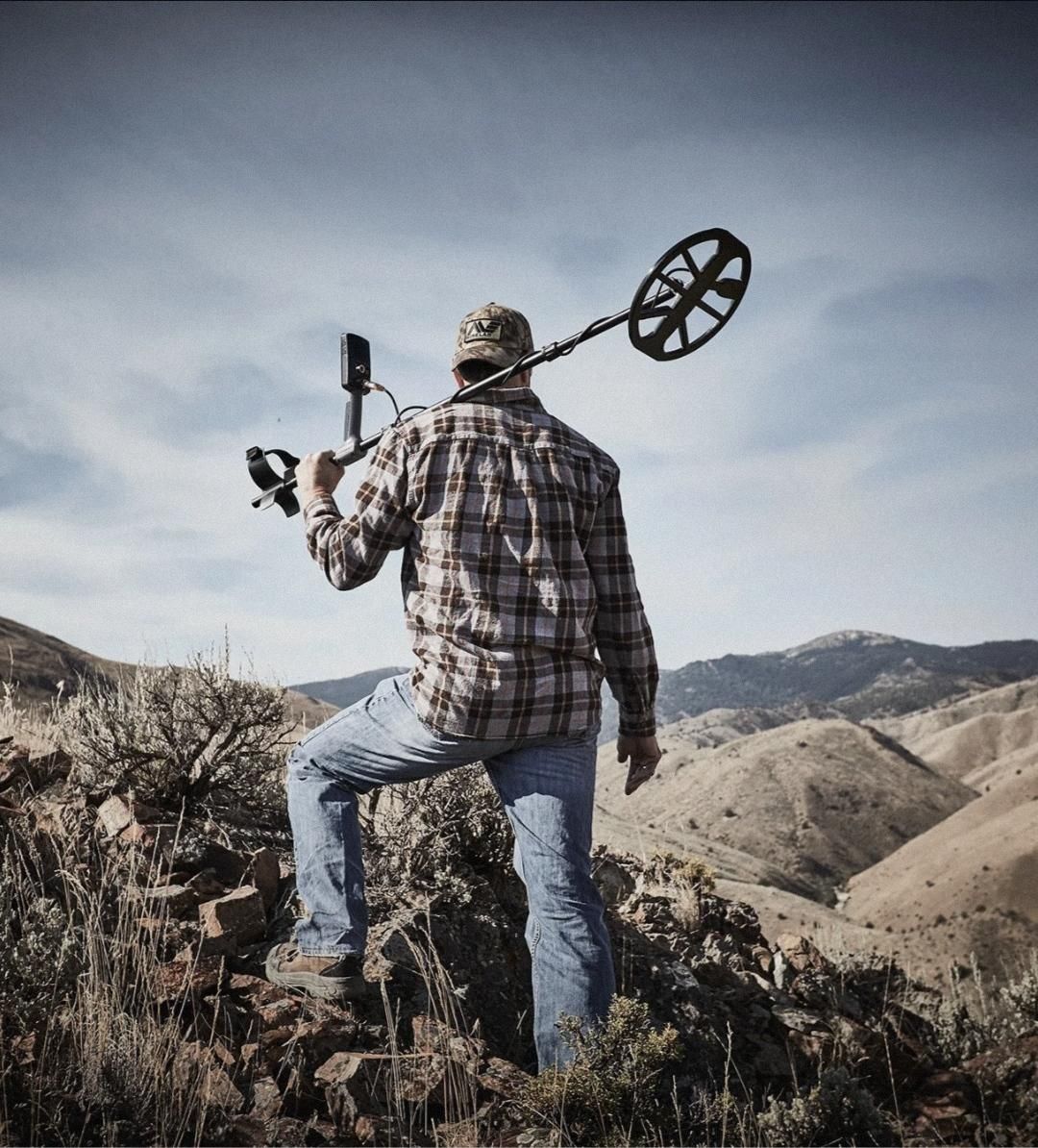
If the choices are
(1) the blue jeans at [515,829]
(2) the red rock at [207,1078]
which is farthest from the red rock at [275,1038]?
(1) the blue jeans at [515,829]

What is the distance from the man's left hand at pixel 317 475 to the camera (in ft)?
9.63

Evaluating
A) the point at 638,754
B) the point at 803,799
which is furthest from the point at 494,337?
the point at 803,799

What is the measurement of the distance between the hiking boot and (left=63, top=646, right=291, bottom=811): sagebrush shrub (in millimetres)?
1605

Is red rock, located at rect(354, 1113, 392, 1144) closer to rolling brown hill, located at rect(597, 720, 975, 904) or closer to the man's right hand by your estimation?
the man's right hand

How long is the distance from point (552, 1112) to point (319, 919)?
0.89m

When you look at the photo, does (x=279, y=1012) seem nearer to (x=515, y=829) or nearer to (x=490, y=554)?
(x=515, y=829)

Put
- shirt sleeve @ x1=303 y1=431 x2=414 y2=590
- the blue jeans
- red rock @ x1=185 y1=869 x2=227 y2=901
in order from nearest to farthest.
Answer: the blue jeans → shirt sleeve @ x1=303 y1=431 x2=414 y2=590 → red rock @ x1=185 y1=869 x2=227 y2=901

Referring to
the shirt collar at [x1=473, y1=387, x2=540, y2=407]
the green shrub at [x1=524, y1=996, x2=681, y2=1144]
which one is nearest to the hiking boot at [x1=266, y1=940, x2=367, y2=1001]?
the green shrub at [x1=524, y1=996, x2=681, y2=1144]

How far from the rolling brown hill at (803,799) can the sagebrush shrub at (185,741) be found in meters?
30.7

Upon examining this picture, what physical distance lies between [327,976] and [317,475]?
1591 mm

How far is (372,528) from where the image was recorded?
268 centimetres

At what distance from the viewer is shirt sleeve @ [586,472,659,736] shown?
9.53 ft

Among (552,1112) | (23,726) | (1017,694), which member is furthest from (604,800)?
(1017,694)

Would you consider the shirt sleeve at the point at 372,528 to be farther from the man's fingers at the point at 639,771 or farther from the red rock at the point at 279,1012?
the red rock at the point at 279,1012
